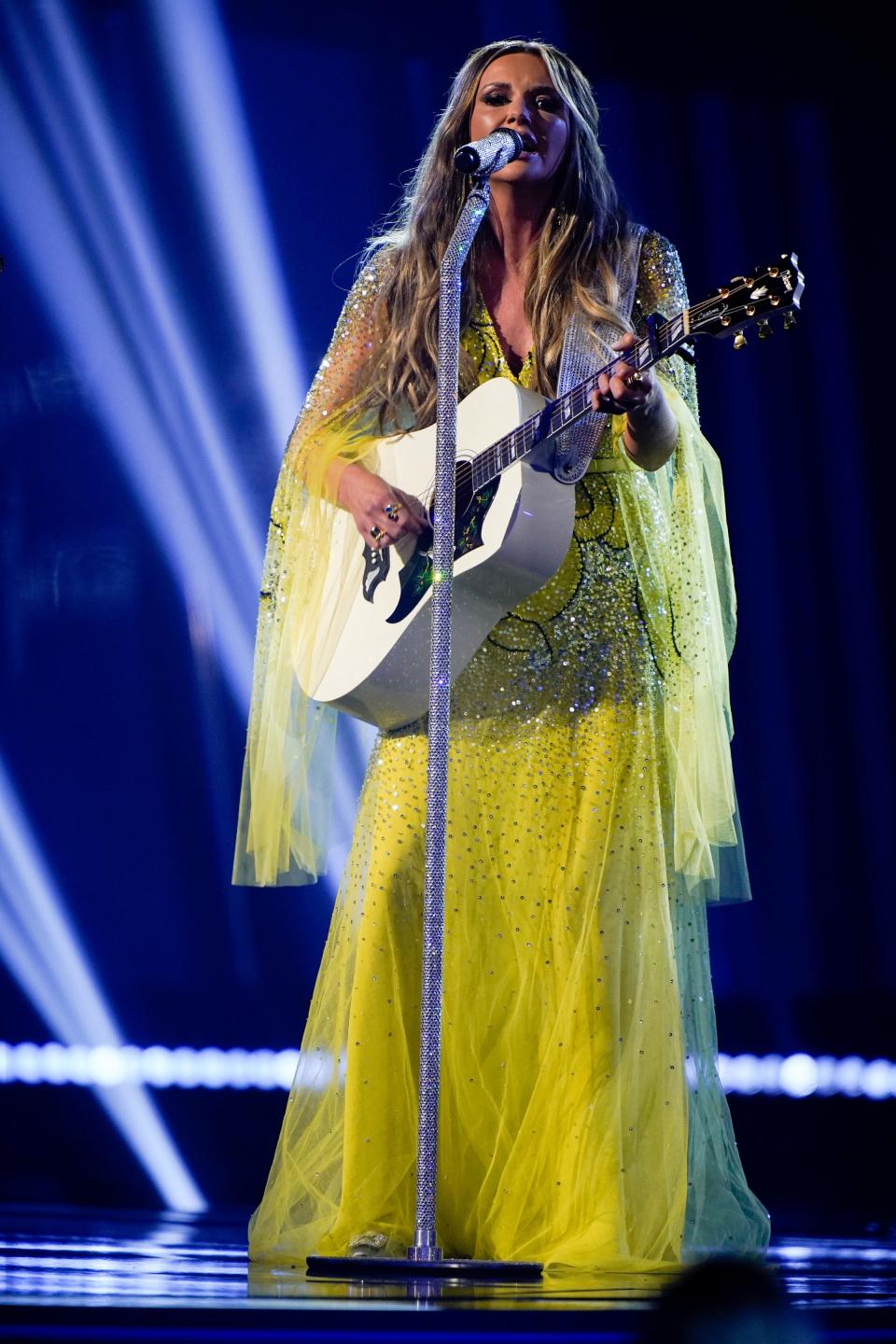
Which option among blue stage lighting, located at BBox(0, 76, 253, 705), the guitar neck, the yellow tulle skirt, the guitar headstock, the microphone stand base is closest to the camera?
the microphone stand base

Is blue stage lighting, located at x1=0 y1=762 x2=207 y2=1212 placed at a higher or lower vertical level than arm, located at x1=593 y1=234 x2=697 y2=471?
lower

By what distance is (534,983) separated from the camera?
2.44 metres

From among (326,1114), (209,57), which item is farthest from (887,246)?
(326,1114)

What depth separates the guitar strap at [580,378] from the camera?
93.5 inches

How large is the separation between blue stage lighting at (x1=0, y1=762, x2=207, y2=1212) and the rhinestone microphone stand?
1774 mm

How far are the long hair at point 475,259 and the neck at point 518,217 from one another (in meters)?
0.02

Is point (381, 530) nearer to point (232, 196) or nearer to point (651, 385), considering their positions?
point (651, 385)

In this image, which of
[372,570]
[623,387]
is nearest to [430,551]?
[372,570]

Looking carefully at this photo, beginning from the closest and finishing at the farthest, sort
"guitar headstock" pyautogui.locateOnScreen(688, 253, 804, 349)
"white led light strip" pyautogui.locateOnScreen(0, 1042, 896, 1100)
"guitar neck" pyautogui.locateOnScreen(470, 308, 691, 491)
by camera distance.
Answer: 1. "guitar headstock" pyautogui.locateOnScreen(688, 253, 804, 349)
2. "guitar neck" pyautogui.locateOnScreen(470, 308, 691, 491)
3. "white led light strip" pyautogui.locateOnScreen(0, 1042, 896, 1100)

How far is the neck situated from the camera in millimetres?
2617

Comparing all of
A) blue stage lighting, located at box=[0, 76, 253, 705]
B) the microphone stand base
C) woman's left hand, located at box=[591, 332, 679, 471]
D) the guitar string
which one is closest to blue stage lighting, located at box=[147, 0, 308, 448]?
blue stage lighting, located at box=[0, 76, 253, 705]

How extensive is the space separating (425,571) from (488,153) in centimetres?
61

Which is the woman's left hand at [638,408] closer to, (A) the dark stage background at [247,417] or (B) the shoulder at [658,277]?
(B) the shoulder at [658,277]

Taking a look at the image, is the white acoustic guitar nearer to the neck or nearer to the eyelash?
the neck
